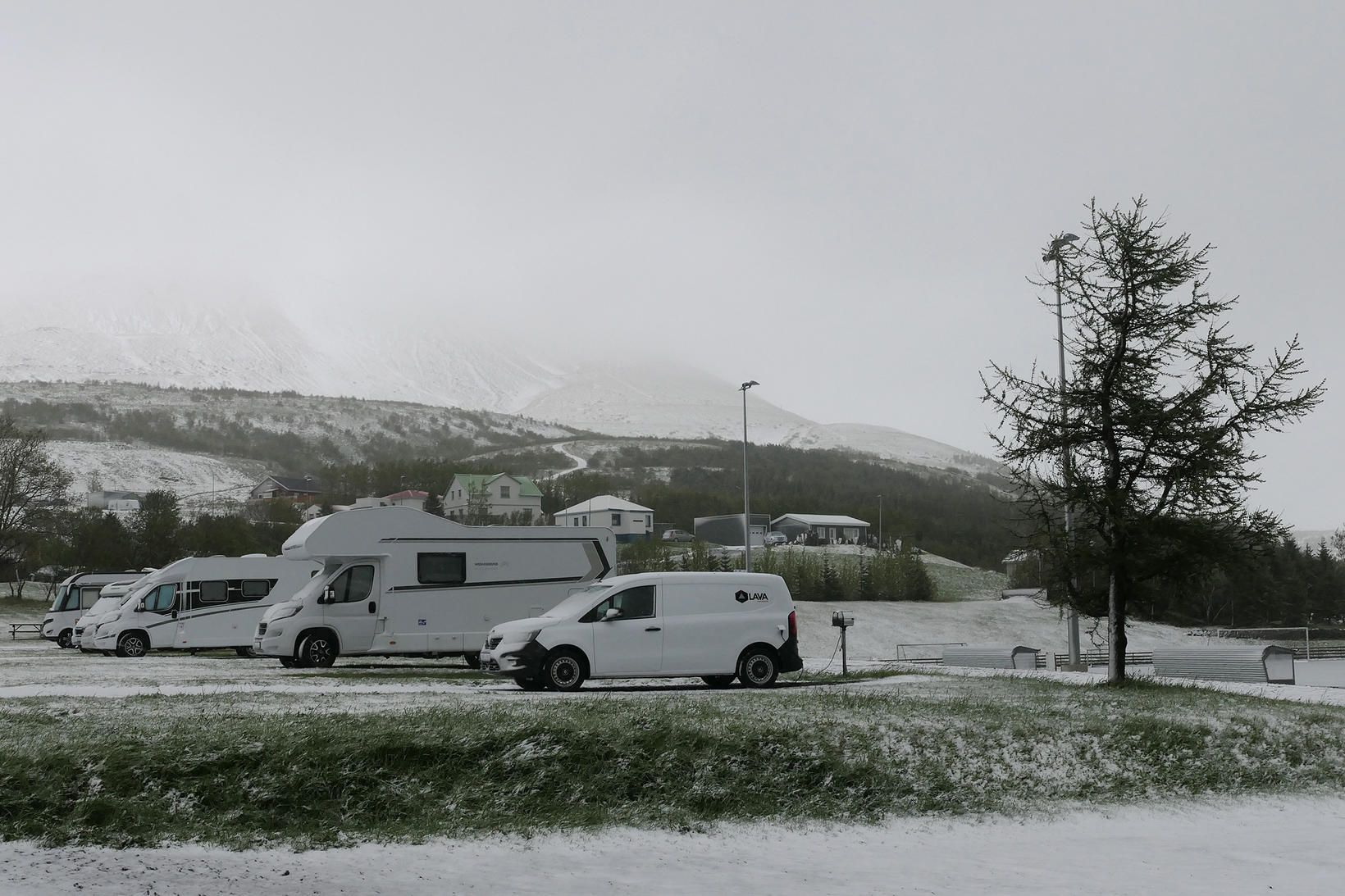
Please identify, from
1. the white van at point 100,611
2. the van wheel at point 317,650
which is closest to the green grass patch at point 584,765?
the van wheel at point 317,650

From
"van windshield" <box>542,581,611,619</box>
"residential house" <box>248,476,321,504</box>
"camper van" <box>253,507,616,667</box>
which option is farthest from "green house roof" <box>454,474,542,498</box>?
"van windshield" <box>542,581,611,619</box>

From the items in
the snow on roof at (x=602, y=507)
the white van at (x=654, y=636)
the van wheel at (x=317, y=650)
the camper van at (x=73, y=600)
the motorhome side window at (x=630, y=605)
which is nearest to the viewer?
the white van at (x=654, y=636)

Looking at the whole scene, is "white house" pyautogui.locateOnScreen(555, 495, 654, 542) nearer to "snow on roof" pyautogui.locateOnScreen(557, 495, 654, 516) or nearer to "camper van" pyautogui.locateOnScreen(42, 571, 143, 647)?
"snow on roof" pyautogui.locateOnScreen(557, 495, 654, 516)

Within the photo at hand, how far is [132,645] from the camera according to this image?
30.6 metres

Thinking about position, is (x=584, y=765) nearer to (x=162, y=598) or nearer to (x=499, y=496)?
(x=162, y=598)

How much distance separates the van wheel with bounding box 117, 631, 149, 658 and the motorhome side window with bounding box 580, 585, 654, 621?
1795 centimetres

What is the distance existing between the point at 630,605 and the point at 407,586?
324 inches

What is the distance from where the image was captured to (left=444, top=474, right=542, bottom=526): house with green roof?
12356 cm

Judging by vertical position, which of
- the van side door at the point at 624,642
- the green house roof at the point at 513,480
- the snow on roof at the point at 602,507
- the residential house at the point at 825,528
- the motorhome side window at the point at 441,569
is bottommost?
the van side door at the point at 624,642

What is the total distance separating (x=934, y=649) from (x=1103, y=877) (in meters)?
46.7

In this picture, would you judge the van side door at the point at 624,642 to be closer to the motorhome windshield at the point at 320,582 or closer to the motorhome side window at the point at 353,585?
the motorhome side window at the point at 353,585

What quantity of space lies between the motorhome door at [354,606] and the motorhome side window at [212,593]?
8.02 meters

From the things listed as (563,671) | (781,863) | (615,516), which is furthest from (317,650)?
(615,516)

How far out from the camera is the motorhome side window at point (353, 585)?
24375 millimetres
